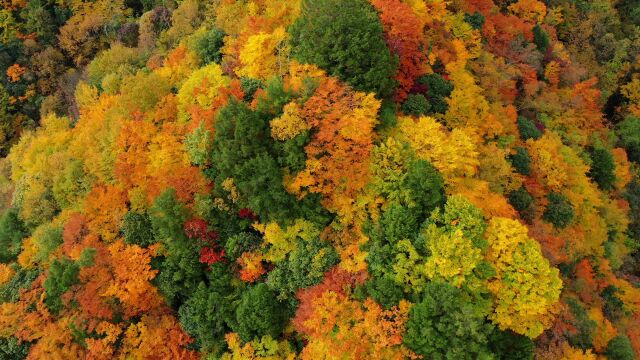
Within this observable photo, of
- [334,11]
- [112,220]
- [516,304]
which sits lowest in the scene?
[112,220]

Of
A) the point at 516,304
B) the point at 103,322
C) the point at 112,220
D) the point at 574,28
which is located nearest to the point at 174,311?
the point at 103,322

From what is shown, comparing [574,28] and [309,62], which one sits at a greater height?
[309,62]

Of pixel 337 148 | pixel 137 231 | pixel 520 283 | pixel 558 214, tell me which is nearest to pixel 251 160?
pixel 337 148

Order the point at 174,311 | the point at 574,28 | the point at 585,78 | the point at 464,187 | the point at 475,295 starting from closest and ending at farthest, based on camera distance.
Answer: the point at 475,295, the point at 464,187, the point at 174,311, the point at 585,78, the point at 574,28

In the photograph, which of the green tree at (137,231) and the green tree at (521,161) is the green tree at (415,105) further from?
the green tree at (137,231)

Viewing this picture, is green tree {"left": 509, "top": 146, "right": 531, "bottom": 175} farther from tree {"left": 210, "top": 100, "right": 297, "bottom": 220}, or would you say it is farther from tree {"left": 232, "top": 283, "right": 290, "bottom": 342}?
tree {"left": 232, "top": 283, "right": 290, "bottom": 342}

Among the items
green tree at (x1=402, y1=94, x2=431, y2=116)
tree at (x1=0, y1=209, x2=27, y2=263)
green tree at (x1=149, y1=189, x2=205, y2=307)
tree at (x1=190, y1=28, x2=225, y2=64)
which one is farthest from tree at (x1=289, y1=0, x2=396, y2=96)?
tree at (x1=0, y1=209, x2=27, y2=263)

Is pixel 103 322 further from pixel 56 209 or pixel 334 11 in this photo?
pixel 334 11
